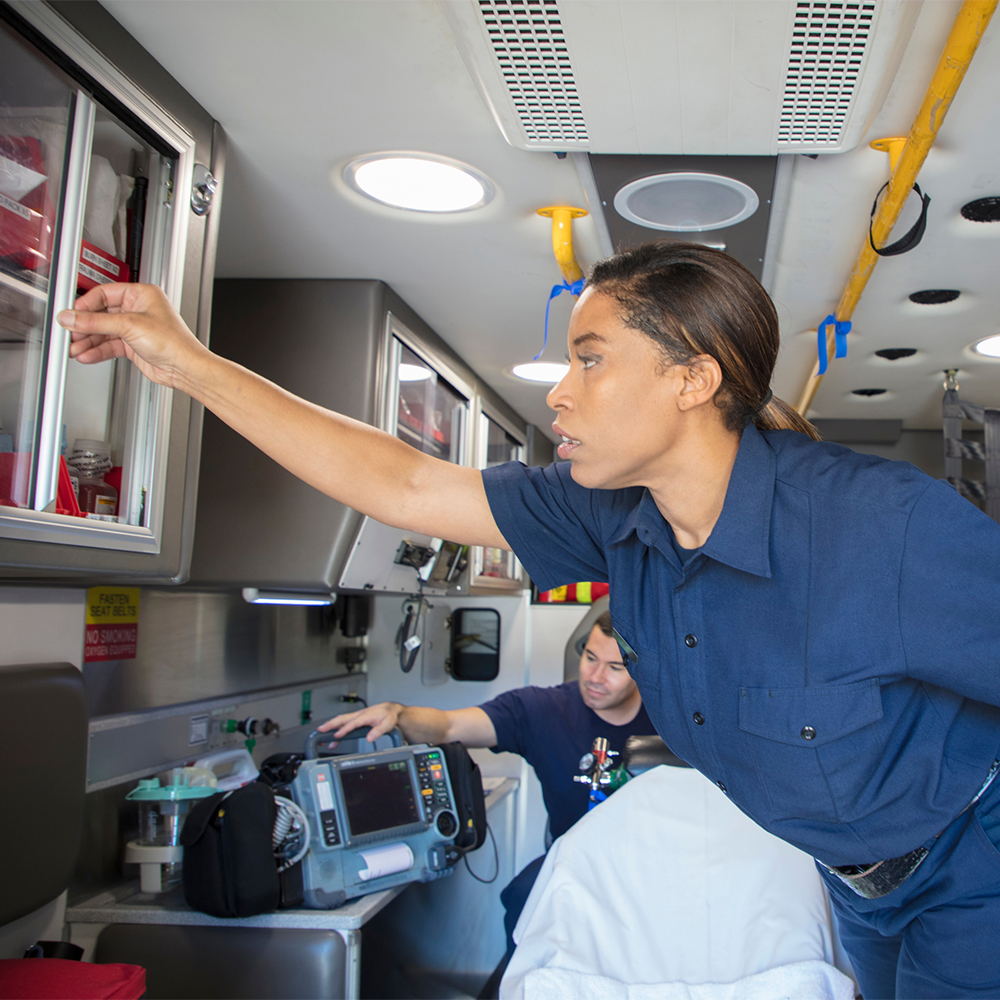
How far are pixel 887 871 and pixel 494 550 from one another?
2.69 meters

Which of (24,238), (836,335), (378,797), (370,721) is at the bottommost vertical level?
(378,797)

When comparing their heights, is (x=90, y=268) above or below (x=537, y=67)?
below

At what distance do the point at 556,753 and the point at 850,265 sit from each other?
5.87ft

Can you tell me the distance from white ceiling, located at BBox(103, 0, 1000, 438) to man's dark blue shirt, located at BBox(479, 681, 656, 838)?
1.25 meters

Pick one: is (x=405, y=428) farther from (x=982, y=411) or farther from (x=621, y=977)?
(x=982, y=411)

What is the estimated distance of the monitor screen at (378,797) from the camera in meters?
2.19

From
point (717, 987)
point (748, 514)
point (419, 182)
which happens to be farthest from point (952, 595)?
point (419, 182)

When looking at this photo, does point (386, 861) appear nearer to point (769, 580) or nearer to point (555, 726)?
point (555, 726)

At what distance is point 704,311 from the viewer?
1204 mm

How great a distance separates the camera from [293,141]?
170 cm

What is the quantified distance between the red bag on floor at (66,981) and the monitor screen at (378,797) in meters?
0.77

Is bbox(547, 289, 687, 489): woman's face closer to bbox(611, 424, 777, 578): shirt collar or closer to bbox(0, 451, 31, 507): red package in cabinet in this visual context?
bbox(611, 424, 777, 578): shirt collar

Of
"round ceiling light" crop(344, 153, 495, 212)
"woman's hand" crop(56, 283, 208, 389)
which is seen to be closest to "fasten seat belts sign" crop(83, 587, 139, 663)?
"woman's hand" crop(56, 283, 208, 389)

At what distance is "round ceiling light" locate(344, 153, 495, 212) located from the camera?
5.82 ft
